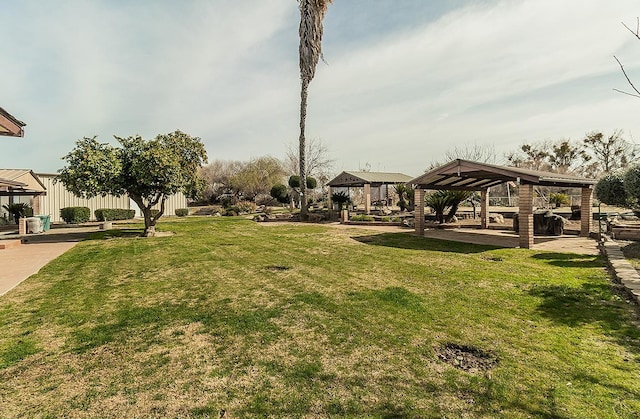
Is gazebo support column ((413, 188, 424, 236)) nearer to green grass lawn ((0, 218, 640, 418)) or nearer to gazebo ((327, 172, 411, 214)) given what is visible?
green grass lawn ((0, 218, 640, 418))

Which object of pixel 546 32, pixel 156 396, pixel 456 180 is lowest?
pixel 156 396

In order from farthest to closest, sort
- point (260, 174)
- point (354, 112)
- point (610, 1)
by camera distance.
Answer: point (260, 174) < point (354, 112) < point (610, 1)

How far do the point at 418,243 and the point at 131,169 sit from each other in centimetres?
1138

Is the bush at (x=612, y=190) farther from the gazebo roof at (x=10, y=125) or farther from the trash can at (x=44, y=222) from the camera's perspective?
the trash can at (x=44, y=222)

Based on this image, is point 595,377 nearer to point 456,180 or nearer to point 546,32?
point 546,32

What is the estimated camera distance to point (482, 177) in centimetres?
1206

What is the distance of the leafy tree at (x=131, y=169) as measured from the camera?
12164mm

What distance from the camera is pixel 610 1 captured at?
396cm

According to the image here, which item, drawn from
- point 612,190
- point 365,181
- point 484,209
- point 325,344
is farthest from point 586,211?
point 365,181

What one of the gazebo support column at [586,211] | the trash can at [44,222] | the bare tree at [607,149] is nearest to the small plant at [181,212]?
the trash can at [44,222]

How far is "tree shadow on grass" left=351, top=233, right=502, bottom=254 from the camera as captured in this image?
31.3ft

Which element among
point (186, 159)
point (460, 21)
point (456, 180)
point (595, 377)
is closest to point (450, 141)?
point (456, 180)

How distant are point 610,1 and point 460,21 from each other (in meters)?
7.01

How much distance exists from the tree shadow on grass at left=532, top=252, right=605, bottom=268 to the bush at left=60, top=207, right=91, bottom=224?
1051 inches
